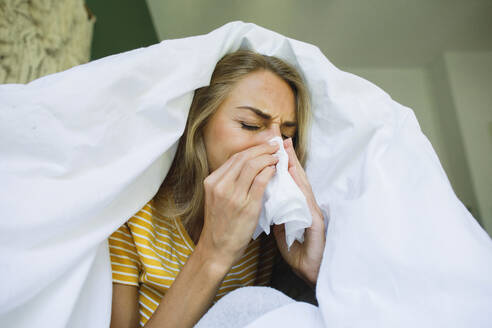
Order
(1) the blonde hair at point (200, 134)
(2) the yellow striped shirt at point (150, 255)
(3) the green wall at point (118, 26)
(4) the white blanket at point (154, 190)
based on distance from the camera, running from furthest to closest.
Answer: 1. (3) the green wall at point (118, 26)
2. (1) the blonde hair at point (200, 134)
3. (2) the yellow striped shirt at point (150, 255)
4. (4) the white blanket at point (154, 190)

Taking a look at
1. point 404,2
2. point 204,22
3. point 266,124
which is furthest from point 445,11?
point 266,124

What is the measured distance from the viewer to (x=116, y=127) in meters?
0.57

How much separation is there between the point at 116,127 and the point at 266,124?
33 cm

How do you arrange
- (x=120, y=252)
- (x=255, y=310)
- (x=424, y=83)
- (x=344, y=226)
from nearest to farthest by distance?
(x=255, y=310) → (x=344, y=226) → (x=120, y=252) → (x=424, y=83)

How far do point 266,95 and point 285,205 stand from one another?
12.5 inches

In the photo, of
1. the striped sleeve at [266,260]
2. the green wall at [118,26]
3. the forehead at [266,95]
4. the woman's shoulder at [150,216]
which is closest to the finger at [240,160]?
the forehead at [266,95]

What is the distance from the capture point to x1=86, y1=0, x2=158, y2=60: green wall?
49.2 inches

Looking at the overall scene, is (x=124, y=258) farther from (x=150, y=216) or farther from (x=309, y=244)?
(x=309, y=244)

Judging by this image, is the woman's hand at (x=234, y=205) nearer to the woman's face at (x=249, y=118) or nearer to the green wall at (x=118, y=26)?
the woman's face at (x=249, y=118)

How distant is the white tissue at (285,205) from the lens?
0.55 meters

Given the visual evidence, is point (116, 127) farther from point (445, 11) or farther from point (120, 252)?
point (445, 11)

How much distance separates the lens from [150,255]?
0.66m

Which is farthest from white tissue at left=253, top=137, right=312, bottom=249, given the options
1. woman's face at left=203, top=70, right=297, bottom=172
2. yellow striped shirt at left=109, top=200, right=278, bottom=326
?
yellow striped shirt at left=109, top=200, right=278, bottom=326

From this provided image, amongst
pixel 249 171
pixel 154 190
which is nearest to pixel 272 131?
pixel 249 171
